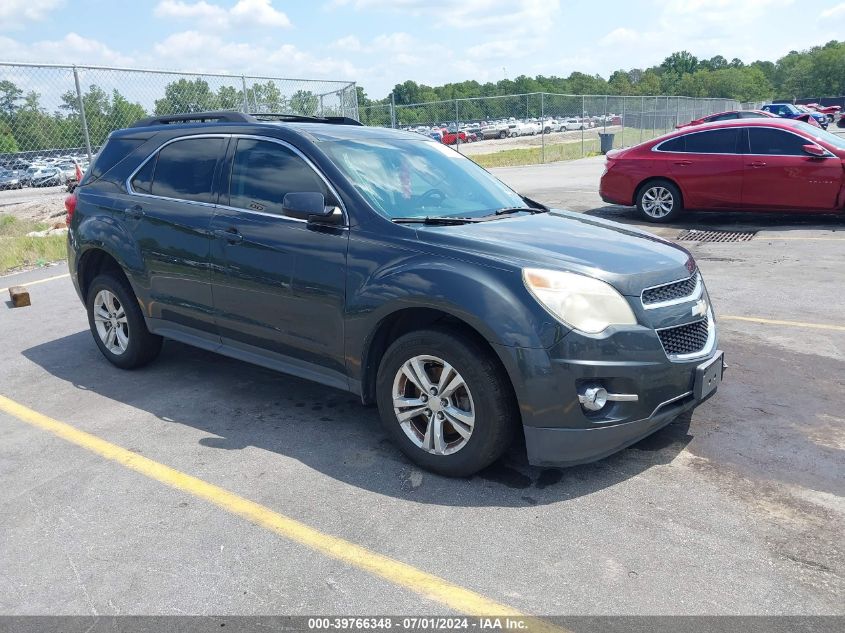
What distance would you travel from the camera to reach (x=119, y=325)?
5.69 meters

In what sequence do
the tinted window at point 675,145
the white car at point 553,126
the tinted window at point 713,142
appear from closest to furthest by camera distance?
the tinted window at point 713,142, the tinted window at point 675,145, the white car at point 553,126

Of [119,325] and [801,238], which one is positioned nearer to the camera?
[119,325]

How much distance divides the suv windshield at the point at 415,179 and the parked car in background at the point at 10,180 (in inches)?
425

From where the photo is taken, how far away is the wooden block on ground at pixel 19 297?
25.9ft

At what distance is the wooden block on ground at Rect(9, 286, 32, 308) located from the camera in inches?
311

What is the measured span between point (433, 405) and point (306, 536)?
91cm

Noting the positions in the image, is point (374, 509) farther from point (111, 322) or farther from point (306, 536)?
point (111, 322)

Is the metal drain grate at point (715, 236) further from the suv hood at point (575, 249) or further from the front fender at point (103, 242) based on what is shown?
the front fender at point (103, 242)

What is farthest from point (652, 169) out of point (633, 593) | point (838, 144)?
point (633, 593)

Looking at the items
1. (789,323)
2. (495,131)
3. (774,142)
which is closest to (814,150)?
(774,142)

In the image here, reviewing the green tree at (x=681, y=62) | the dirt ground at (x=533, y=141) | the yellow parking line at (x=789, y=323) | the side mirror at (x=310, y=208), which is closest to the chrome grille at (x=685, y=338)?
the side mirror at (x=310, y=208)

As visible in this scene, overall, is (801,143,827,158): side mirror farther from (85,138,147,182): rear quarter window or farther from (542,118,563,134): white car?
(542,118,563,134): white car

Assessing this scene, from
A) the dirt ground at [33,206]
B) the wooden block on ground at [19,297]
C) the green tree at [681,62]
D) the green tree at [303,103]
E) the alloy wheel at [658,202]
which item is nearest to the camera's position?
the wooden block on ground at [19,297]

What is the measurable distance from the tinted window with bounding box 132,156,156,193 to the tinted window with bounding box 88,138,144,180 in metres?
0.25
